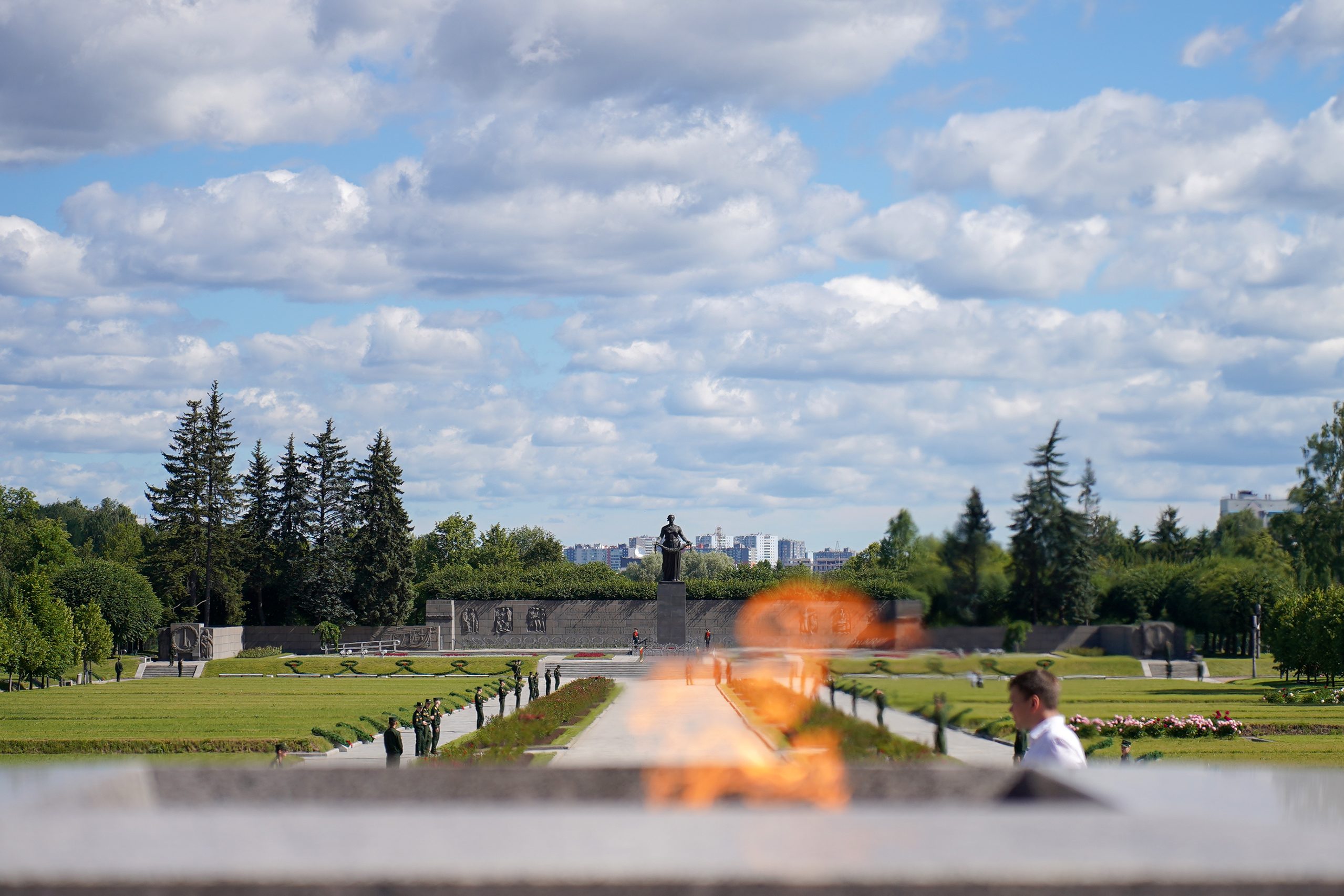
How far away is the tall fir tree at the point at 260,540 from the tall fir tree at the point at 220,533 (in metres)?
1.11

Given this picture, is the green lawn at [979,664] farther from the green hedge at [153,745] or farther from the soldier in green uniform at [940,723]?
the green hedge at [153,745]

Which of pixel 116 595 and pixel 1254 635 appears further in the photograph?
pixel 116 595

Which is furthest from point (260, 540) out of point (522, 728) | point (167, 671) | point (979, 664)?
point (979, 664)

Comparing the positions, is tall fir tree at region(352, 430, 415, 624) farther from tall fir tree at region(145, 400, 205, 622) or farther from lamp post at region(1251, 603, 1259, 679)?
lamp post at region(1251, 603, 1259, 679)

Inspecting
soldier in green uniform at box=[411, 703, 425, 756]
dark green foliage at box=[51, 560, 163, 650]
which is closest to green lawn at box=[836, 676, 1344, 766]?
soldier in green uniform at box=[411, 703, 425, 756]

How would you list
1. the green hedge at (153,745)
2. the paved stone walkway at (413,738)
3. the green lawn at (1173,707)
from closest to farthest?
the green lawn at (1173,707) < the paved stone walkway at (413,738) < the green hedge at (153,745)

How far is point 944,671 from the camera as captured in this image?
10.6 metres

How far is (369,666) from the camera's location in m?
47.9

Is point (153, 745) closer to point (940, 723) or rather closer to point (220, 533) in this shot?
point (940, 723)

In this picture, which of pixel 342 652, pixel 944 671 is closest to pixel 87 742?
pixel 944 671

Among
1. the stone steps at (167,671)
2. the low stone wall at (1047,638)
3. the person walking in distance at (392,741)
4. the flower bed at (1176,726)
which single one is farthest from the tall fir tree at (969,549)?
the stone steps at (167,671)

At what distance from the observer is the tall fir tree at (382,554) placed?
61.2 metres

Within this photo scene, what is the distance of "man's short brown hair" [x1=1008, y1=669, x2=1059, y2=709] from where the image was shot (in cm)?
556

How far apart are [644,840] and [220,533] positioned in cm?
6150
